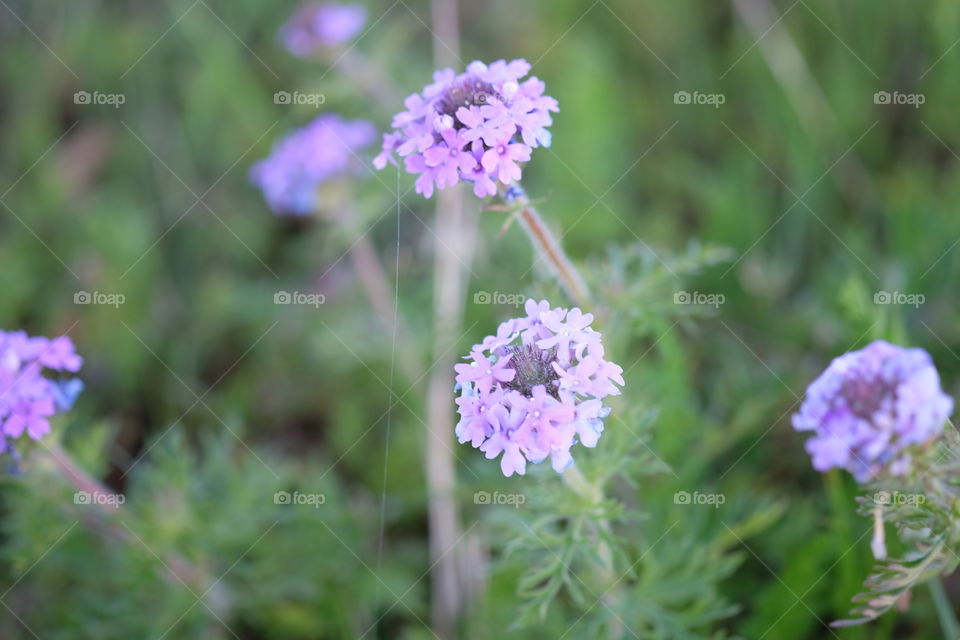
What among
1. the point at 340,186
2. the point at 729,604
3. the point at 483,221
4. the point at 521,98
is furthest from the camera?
the point at 483,221

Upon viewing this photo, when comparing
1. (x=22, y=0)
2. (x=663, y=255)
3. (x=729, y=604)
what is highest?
(x=22, y=0)

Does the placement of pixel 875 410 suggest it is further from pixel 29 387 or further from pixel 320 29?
pixel 320 29

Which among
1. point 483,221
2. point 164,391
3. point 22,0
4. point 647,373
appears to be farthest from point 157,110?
point 647,373

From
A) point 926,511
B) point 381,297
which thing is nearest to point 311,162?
point 381,297

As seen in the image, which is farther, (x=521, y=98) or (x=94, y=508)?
(x=94, y=508)

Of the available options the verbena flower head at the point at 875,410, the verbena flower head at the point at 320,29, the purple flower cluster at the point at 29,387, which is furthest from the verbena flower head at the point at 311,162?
the verbena flower head at the point at 875,410

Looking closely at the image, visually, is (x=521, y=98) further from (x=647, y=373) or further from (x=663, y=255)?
(x=647, y=373)
